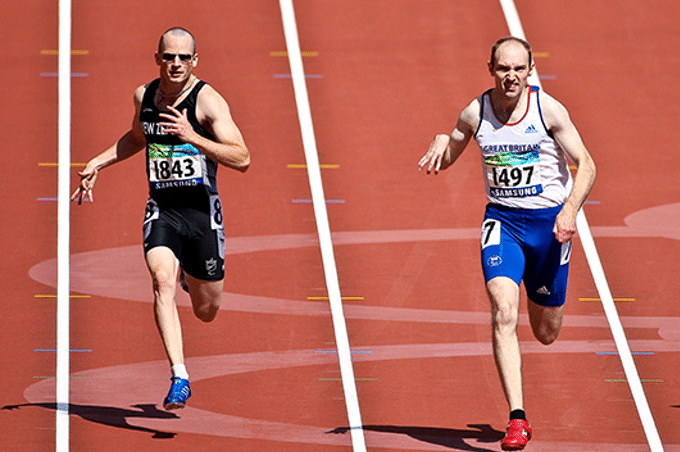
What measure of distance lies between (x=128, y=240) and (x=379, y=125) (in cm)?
321

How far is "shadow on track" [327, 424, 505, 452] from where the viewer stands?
30.9 feet

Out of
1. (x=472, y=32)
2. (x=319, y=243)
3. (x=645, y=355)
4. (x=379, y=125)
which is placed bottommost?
(x=645, y=355)

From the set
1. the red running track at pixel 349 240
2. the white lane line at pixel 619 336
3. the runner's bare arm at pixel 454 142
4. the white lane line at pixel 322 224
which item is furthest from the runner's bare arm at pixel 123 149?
the white lane line at pixel 619 336

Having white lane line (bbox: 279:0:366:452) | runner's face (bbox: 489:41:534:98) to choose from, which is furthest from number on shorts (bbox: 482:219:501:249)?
white lane line (bbox: 279:0:366:452)

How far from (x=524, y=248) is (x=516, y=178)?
443 mm

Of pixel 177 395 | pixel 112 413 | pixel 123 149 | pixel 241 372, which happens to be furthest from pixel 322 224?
pixel 177 395

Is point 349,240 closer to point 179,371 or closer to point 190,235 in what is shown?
point 190,235

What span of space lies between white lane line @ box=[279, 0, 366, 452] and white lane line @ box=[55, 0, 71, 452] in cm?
179

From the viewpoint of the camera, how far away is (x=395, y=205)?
45.0 ft

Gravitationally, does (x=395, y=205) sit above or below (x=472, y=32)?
below

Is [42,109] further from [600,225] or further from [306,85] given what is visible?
[600,225]

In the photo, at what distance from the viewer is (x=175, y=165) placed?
9.53 m

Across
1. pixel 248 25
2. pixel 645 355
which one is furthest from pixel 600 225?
pixel 248 25

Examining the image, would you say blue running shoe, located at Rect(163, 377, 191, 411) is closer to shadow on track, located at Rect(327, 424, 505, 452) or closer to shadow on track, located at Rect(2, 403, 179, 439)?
shadow on track, located at Rect(2, 403, 179, 439)
